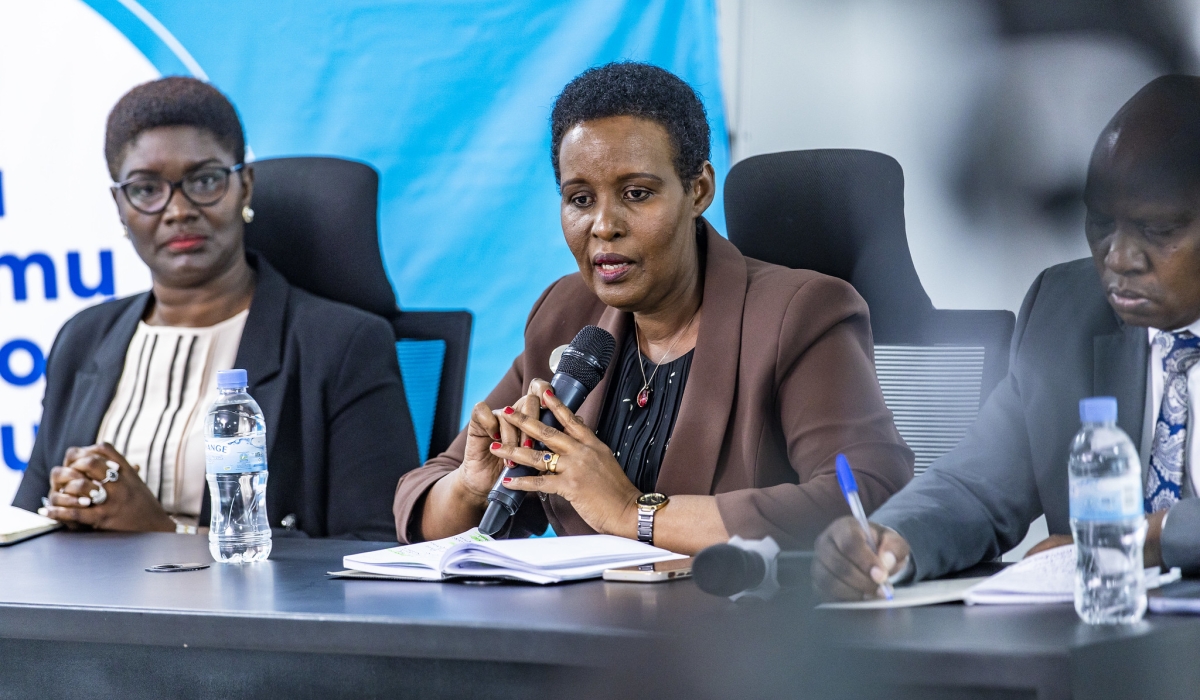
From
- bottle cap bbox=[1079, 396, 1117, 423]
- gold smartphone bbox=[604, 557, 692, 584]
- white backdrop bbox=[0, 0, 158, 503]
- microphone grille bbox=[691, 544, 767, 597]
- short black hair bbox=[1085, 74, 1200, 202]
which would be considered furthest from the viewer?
white backdrop bbox=[0, 0, 158, 503]

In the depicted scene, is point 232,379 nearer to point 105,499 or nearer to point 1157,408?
point 105,499

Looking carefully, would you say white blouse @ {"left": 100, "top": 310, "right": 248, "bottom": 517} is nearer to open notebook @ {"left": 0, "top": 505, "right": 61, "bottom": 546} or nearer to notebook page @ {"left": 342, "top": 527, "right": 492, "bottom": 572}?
open notebook @ {"left": 0, "top": 505, "right": 61, "bottom": 546}

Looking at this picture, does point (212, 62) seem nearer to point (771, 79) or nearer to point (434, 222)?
point (434, 222)

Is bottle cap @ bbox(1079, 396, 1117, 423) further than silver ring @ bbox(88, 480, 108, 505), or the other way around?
silver ring @ bbox(88, 480, 108, 505)

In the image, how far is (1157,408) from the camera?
2.72 feet

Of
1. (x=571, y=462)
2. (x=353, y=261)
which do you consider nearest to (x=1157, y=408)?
(x=571, y=462)

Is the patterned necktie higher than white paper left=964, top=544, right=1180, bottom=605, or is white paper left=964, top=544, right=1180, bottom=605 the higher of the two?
the patterned necktie

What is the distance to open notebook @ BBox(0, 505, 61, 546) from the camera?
4.91 ft

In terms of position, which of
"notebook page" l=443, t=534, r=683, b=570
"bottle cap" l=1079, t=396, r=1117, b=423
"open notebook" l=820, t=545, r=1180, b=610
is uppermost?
"bottle cap" l=1079, t=396, r=1117, b=423

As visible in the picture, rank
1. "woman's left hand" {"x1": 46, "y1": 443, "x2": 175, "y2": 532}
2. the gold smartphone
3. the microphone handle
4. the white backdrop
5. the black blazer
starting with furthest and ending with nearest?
the white backdrop
the black blazer
"woman's left hand" {"x1": 46, "y1": 443, "x2": 175, "y2": 532}
the microphone handle
the gold smartphone

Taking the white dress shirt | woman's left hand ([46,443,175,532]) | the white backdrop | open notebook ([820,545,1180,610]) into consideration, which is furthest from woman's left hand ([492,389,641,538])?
the white backdrop

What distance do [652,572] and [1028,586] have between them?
335mm

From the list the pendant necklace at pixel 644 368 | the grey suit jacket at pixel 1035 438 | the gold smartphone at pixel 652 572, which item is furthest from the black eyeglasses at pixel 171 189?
the grey suit jacket at pixel 1035 438

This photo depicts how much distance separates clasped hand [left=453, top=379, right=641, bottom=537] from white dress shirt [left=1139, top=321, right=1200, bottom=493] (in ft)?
1.92
